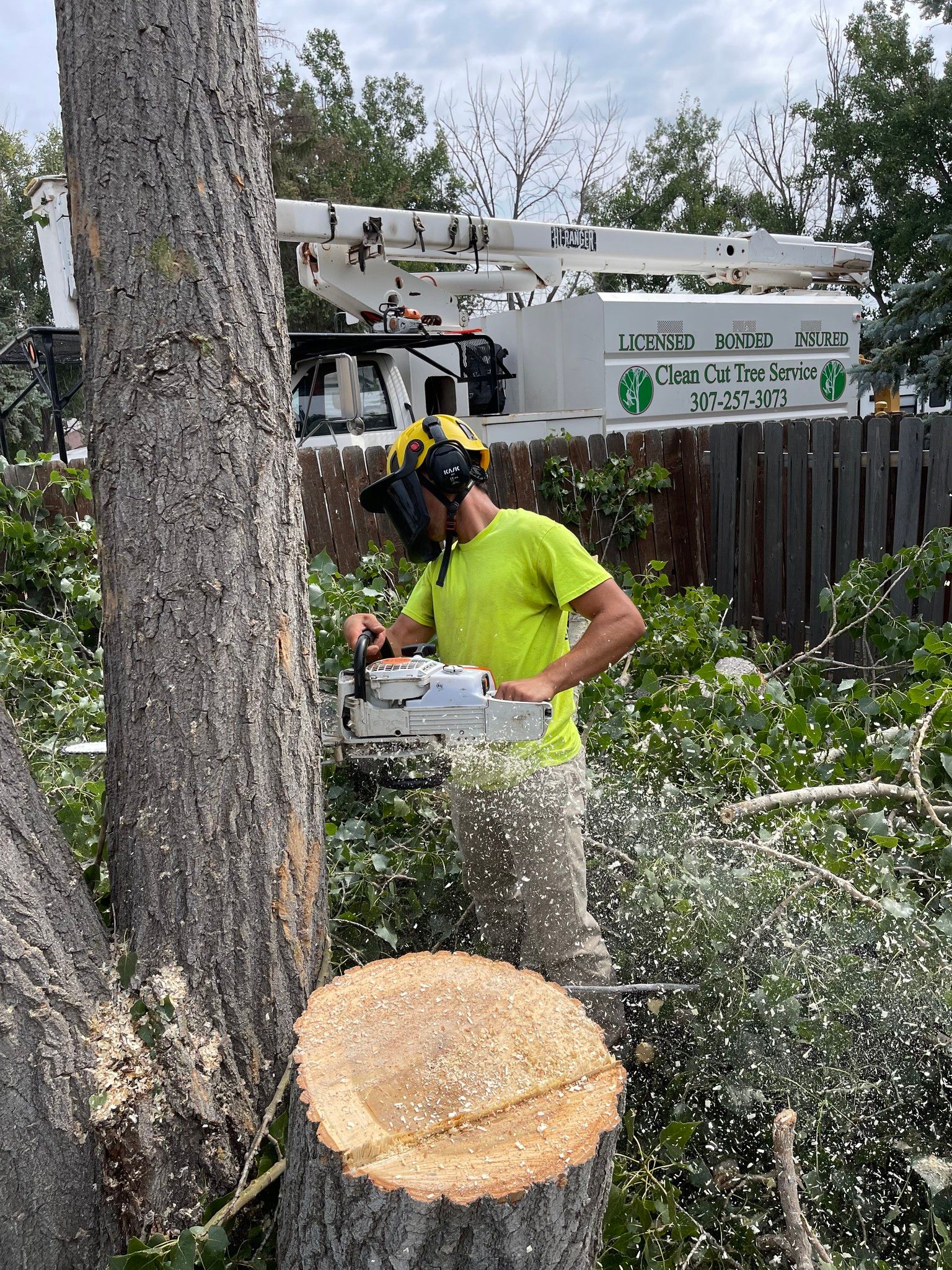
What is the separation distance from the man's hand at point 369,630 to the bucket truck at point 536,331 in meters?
3.90

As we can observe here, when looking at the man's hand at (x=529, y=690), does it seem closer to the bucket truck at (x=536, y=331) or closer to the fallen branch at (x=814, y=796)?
the fallen branch at (x=814, y=796)

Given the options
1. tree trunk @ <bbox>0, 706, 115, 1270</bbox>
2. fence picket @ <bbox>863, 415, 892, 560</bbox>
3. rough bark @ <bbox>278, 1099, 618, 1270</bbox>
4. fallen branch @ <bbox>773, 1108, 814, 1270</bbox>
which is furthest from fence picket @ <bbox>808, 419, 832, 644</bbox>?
tree trunk @ <bbox>0, 706, 115, 1270</bbox>

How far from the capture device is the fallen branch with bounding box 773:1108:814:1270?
1714 millimetres

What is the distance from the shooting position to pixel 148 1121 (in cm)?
158

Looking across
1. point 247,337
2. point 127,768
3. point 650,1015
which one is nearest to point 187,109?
point 247,337

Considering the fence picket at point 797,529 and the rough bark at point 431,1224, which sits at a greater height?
the fence picket at point 797,529

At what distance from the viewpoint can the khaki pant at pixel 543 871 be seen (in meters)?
2.49

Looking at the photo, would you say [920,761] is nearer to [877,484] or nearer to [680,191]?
[877,484]

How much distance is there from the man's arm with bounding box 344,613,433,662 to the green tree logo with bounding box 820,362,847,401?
26.1 ft

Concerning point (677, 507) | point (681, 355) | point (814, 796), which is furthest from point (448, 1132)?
point (681, 355)

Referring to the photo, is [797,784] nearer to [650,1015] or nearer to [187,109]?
[650,1015]

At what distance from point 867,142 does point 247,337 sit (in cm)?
2728

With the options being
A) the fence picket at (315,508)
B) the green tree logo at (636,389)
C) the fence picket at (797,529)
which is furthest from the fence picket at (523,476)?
the fence picket at (797,529)

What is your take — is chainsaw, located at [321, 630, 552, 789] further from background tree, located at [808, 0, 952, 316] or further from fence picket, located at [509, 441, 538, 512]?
background tree, located at [808, 0, 952, 316]
